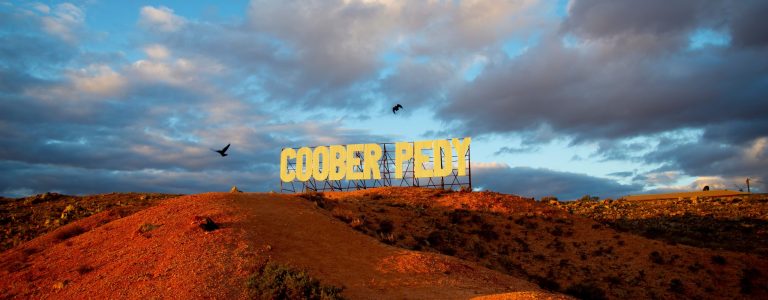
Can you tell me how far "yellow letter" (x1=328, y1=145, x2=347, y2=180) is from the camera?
56781mm

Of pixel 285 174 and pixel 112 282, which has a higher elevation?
pixel 285 174

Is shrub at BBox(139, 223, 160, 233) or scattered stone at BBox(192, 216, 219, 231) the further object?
shrub at BBox(139, 223, 160, 233)

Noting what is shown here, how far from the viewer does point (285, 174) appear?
59.5 m

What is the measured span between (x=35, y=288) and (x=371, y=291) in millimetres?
14190

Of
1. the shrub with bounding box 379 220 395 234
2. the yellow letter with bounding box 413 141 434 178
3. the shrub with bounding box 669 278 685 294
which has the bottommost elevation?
the shrub with bounding box 669 278 685 294

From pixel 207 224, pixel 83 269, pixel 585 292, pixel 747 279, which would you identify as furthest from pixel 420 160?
pixel 83 269

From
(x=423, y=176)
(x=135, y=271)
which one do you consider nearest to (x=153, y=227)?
(x=135, y=271)

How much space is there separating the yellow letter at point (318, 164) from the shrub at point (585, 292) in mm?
30963

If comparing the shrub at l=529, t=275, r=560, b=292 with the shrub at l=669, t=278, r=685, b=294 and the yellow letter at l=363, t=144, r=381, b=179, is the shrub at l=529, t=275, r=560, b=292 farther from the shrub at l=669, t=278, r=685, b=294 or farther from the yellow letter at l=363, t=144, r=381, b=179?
the yellow letter at l=363, t=144, r=381, b=179

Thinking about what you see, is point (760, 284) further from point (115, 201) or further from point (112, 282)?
point (115, 201)

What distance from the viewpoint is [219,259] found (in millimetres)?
22109

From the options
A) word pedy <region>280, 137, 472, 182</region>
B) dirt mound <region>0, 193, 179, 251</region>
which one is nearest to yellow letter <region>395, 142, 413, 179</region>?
word pedy <region>280, 137, 472, 182</region>

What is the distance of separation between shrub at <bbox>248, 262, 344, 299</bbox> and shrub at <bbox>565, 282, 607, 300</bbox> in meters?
18.7

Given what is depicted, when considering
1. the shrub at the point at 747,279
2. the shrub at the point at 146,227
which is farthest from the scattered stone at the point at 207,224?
the shrub at the point at 747,279
